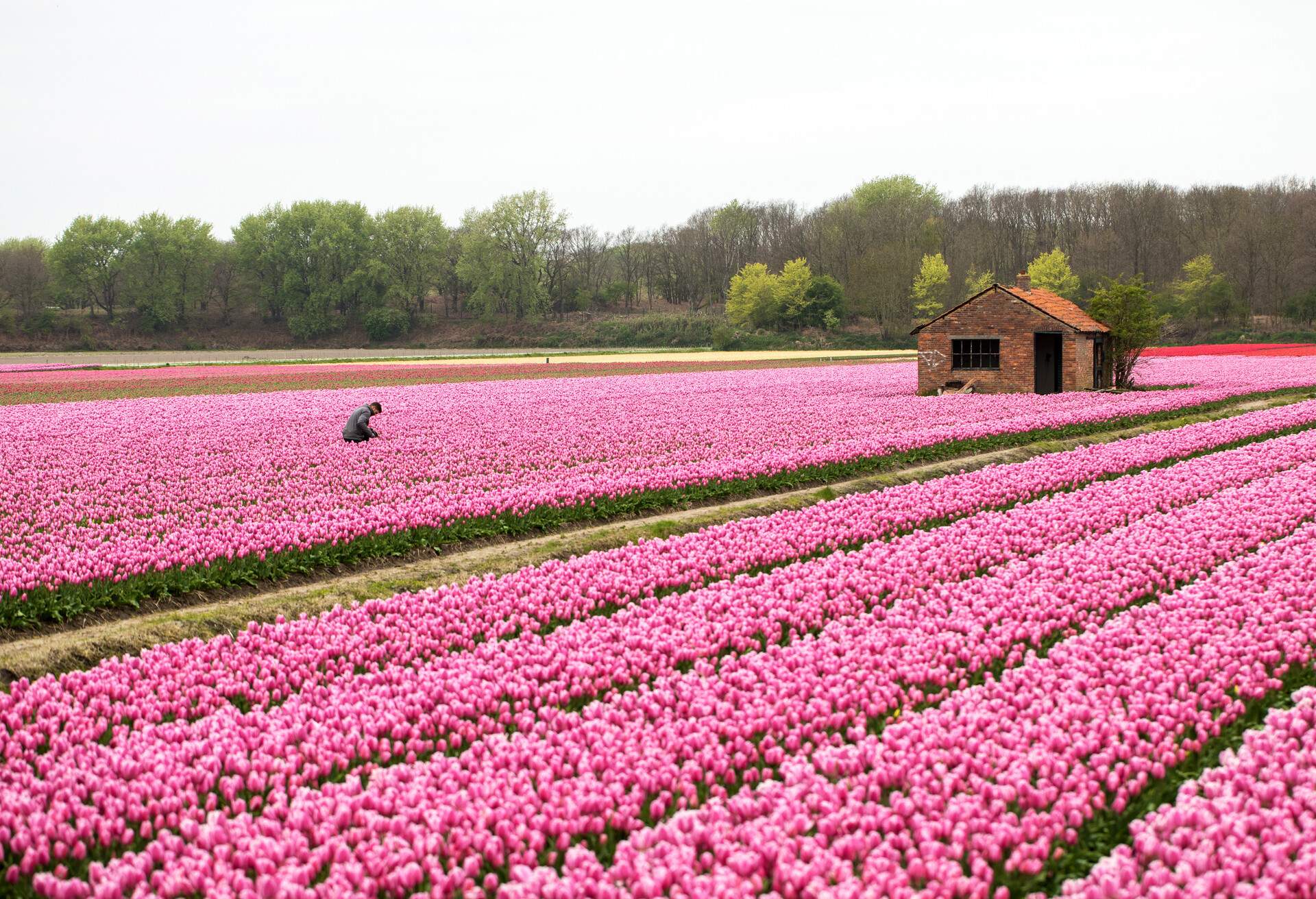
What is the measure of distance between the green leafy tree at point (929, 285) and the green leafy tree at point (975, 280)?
3971mm

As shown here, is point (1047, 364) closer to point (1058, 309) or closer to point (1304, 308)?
point (1058, 309)

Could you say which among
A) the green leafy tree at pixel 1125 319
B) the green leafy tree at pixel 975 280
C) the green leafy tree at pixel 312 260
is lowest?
the green leafy tree at pixel 1125 319

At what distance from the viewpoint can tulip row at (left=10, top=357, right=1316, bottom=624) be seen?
13.4m

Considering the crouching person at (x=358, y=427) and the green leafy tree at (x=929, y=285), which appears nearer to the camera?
the crouching person at (x=358, y=427)

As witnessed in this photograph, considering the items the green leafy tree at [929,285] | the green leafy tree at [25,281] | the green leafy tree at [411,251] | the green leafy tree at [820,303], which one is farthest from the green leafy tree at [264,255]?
the green leafy tree at [929,285]

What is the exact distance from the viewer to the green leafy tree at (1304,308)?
318 ft

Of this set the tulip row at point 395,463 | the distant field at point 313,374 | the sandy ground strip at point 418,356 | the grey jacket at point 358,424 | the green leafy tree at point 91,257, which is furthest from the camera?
the green leafy tree at point 91,257

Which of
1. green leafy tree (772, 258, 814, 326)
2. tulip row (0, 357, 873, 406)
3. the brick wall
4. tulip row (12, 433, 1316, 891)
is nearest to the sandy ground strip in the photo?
tulip row (0, 357, 873, 406)

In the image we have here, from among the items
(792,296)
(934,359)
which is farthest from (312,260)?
(934,359)

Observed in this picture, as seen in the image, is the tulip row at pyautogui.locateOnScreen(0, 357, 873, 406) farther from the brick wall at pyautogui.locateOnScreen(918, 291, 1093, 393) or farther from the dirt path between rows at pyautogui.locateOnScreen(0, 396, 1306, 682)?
the dirt path between rows at pyautogui.locateOnScreen(0, 396, 1306, 682)

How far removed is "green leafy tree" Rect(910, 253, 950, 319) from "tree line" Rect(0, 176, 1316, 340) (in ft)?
0.74

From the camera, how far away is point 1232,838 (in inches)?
227

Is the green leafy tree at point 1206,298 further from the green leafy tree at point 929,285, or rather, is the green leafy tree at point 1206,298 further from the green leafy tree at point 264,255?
the green leafy tree at point 264,255

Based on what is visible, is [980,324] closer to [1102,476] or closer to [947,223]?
[1102,476]
